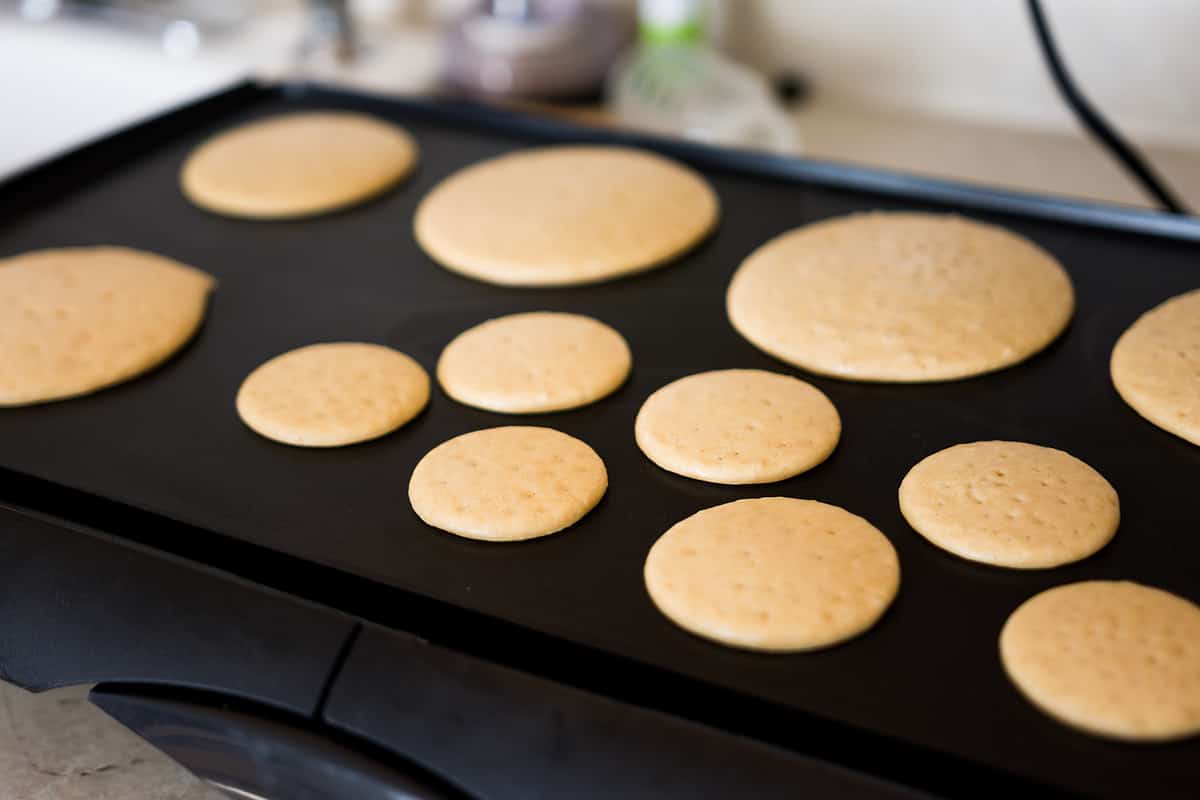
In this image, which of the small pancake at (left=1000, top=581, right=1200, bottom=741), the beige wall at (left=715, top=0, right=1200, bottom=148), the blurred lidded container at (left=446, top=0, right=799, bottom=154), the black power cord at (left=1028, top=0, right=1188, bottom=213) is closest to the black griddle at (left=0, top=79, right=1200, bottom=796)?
the small pancake at (left=1000, top=581, right=1200, bottom=741)

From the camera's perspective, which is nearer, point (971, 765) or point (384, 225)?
point (971, 765)

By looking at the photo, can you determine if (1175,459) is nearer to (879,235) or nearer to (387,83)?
(879,235)

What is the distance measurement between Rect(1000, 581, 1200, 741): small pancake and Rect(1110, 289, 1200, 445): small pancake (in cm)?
16

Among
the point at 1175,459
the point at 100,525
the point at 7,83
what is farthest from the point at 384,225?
the point at 7,83

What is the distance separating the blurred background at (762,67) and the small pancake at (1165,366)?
1.61 ft

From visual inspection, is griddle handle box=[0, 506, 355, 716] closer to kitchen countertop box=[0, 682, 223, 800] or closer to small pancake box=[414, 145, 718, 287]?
kitchen countertop box=[0, 682, 223, 800]

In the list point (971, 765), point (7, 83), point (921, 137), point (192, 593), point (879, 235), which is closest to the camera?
point (971, 765)

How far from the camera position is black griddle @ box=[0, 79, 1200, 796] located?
1.78ft

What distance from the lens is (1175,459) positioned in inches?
26.8

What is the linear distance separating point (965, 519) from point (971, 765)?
0.16m

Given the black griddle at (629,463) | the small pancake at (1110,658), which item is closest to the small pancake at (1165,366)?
the black griddle at (629,463)

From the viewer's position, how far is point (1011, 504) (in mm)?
635

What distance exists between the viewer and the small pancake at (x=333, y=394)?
2.41ft

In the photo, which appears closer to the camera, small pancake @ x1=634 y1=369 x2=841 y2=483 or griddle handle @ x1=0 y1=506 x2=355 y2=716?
griddle handle @ x1=0 y1=506 x2=355 y2=716
